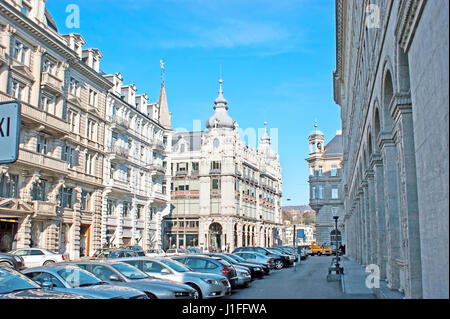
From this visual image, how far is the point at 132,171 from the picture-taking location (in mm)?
50625

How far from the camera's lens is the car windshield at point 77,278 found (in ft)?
35.1

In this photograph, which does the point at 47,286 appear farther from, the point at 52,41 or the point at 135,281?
the point at 52,41

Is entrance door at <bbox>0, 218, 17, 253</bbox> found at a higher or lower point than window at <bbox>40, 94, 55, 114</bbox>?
lower

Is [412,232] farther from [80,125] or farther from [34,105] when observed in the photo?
[80,125]

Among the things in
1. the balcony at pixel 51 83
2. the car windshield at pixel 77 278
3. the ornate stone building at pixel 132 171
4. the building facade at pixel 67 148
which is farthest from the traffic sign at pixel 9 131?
the ornate stone building at pixel 132 171

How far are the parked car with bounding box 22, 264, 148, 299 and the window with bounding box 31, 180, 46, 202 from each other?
79.4 ft

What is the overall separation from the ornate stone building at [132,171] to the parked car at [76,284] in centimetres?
3335

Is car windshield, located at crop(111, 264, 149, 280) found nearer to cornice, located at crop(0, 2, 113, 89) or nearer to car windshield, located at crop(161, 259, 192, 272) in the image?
car windshield, located at crop(161, 259, 192, 272)

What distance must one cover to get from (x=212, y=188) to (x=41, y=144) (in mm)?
43133

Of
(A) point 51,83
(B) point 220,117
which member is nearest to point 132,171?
(A) point 51,83

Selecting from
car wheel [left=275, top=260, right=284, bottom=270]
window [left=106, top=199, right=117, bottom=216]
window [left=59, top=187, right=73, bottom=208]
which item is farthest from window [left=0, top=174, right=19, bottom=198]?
car wheel [left=275, top=260, right=284, bottom=270]

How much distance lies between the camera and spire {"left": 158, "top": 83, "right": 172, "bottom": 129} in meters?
66.3

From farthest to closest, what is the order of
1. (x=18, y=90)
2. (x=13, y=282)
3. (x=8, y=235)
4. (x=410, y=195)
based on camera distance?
(x=18, y=90) < (x=8, y=235) < (x=410, y=195) < (x=13, y=282)
